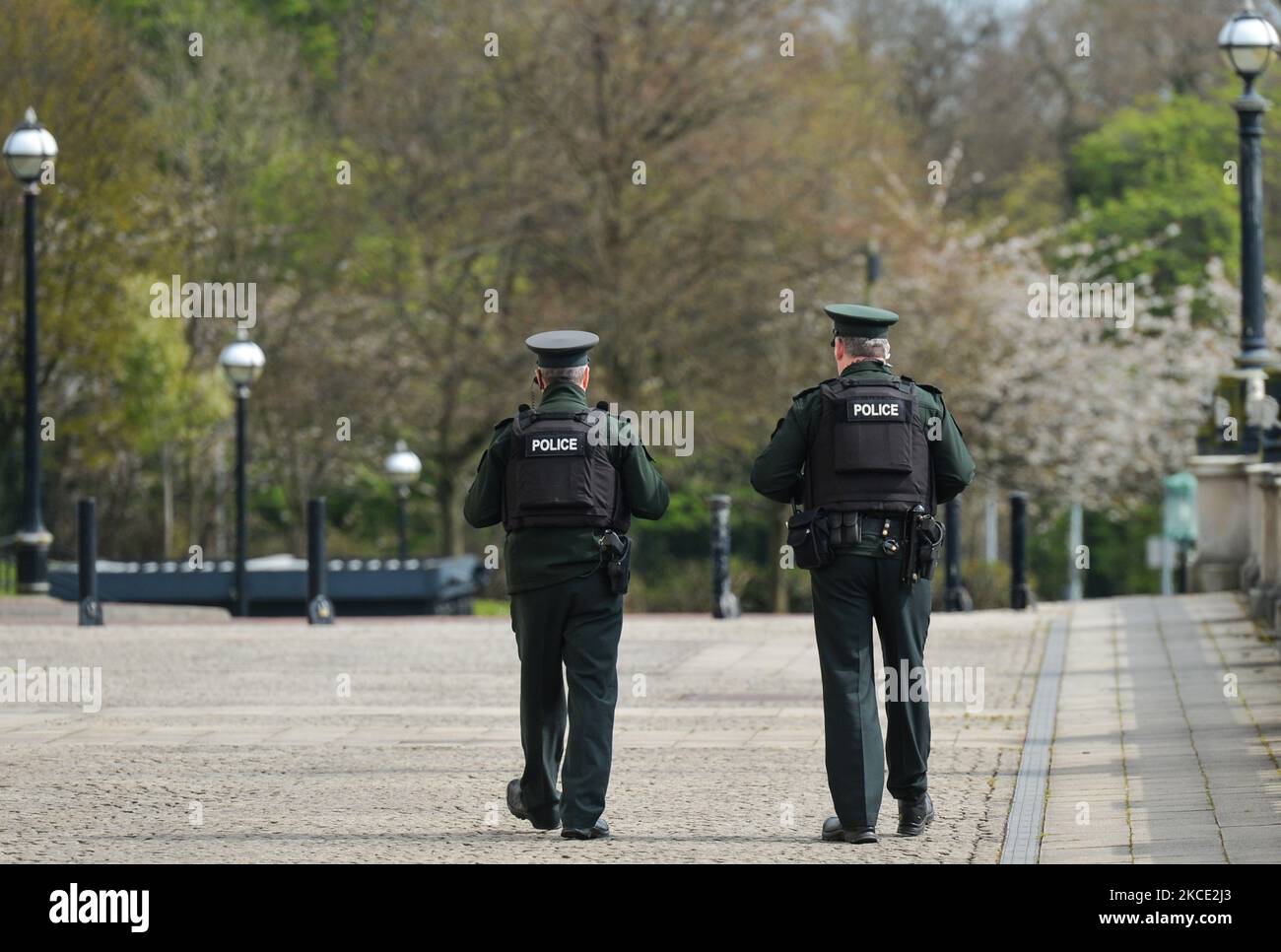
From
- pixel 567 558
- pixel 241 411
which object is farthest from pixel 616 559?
pixel 241 411

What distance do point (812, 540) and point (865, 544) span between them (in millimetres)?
189

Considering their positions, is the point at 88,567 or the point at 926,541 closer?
the point at 926,541

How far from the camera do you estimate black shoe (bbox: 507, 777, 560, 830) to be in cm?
816

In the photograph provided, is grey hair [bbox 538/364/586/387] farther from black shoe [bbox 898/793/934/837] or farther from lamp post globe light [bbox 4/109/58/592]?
lamp post globe light [bbox 4/109/58/592]

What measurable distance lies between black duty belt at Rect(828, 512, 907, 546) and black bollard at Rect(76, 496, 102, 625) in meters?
12.3

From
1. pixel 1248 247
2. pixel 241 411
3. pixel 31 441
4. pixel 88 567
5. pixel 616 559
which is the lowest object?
pixel 88 567

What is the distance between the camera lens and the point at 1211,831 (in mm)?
7730

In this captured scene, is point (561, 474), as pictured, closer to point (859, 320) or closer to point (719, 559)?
point (859, 320)

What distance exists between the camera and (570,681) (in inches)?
321

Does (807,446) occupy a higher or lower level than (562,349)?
lower

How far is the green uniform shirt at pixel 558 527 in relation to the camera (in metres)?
8.12

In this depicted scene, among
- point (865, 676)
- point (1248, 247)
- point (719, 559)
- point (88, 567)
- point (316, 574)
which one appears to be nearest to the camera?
point (865, 676)

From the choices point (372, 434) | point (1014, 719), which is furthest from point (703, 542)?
point (1014, 719)

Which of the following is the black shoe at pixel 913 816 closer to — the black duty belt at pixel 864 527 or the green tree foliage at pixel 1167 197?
the black duty belt at pixel 864 527
